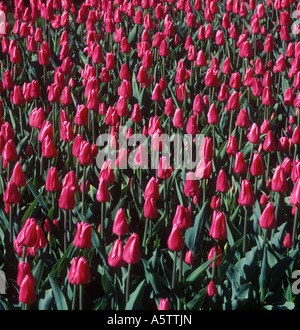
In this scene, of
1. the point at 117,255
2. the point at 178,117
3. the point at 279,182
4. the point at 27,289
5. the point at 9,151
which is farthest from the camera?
the point at 178,117

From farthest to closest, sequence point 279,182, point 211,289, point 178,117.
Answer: point 178,117, point 279,182, point 211,289

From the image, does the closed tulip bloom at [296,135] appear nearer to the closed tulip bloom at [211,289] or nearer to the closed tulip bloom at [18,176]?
the closed tulip bloom at [211,289]

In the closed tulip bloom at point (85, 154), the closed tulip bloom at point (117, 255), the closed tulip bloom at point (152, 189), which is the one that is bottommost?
the closed tulip bloom at point (117, 255)

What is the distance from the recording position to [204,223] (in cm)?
291

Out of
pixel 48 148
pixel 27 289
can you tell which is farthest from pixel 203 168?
pixel 27 289

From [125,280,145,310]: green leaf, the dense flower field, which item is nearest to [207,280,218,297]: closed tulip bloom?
the dense flower field

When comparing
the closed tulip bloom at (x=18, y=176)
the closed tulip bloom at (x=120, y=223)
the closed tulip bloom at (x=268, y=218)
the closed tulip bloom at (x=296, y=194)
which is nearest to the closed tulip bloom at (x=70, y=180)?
the closed tulip bloom at (x=18, y=176)

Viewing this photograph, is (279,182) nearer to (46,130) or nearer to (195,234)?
(195,234)

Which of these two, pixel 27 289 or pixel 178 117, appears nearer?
pixel 27 289

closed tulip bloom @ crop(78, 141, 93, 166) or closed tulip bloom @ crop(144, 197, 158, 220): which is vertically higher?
closed tulip bloom @ crop(78, 141, 93, 166)

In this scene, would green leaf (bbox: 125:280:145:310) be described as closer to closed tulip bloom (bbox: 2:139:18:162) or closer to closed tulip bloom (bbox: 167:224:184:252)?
closed tulip bloom (bbox: 167:224:184:252)

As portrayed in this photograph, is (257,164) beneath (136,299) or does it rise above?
above

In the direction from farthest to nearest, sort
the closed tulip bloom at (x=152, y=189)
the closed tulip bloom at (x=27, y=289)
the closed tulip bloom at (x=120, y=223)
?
the closed tulip bloom at (x=152, y=189) < the closed tulip bloom at (x=120, y=223) < the closed tulip bloom at (x=27, y=289)

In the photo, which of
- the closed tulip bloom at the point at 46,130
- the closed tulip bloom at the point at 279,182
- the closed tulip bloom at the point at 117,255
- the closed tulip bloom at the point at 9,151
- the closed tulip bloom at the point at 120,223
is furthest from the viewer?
the closed tulip bloom at the point at 46,130
